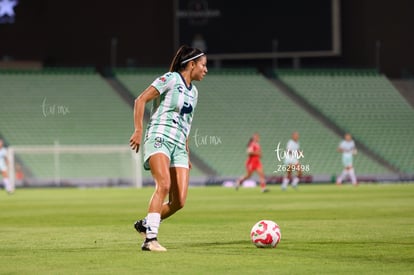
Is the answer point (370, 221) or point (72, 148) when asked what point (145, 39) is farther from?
point (370, 221)

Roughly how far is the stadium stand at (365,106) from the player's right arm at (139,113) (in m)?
35.6

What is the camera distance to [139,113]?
39.3 ft

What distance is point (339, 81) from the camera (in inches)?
2008

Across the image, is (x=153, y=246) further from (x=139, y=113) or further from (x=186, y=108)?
(x=186, y=108)

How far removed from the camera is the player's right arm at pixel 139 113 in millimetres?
11720

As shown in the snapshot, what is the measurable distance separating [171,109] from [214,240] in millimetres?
2547

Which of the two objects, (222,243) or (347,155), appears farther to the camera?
(347,155)

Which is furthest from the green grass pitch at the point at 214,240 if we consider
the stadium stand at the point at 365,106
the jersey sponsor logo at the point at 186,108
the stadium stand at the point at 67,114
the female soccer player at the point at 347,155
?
the stadium stand at the point at 365,106

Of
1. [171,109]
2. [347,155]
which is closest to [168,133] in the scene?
[171,109]

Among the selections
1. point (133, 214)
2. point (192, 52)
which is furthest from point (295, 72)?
point (192, 52)

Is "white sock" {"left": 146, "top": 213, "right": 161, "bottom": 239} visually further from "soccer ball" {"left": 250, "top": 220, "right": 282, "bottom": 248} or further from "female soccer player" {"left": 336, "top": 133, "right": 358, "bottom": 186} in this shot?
"female soccer player" {"left": 336, "top": 133, "right": 358, "bottom": 186}

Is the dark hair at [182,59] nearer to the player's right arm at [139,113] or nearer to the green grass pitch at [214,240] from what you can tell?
the player's right arm at [139,113]

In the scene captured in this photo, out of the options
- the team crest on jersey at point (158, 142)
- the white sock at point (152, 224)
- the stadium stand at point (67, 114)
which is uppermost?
the team crest on jersey at point (158, 142)

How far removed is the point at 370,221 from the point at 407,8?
32.5 metres
